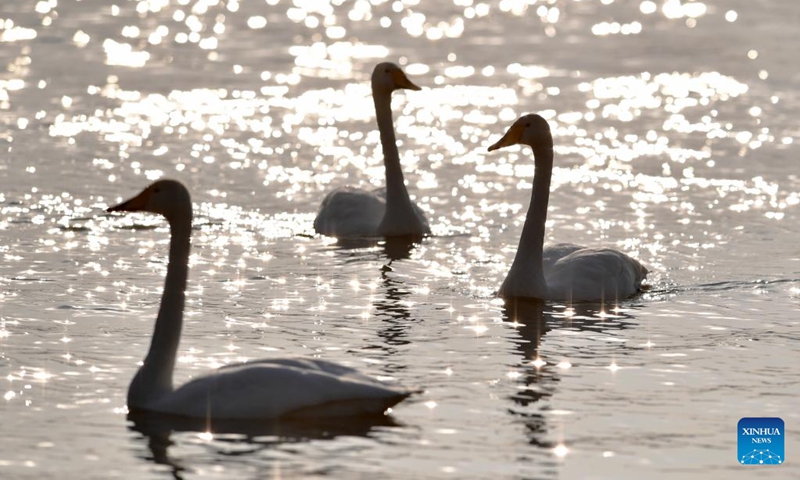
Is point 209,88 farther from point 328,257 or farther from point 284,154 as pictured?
point 328,257

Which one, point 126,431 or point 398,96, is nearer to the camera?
point 126,431

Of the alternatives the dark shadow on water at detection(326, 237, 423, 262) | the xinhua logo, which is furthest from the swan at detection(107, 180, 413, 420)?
the dark shadow on water at detection(326, 237, 423, 262)

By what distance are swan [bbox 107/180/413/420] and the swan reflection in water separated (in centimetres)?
86

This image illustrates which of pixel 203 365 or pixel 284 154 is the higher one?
pixel 284 154

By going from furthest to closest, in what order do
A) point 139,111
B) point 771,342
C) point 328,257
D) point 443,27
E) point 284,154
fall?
point 443,27 < point 139,111 < point 284,154 < point 328,257 < point 771,342

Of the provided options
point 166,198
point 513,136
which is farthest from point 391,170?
Answer: point 166,198

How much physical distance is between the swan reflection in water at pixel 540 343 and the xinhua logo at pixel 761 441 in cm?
109

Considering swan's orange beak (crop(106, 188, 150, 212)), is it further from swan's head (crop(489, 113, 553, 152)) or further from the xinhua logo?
swan's head (crop(489, 113, 553, 152))

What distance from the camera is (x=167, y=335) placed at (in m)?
9.85

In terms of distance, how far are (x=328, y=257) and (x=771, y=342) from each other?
4.81 m

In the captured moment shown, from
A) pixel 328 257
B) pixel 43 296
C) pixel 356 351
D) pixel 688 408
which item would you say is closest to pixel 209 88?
pixel 328 257

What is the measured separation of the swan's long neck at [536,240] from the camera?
13711 millimetres

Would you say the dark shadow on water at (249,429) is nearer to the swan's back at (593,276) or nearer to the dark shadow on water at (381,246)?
the swan's back at (593,276)

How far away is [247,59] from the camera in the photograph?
29.0 m
